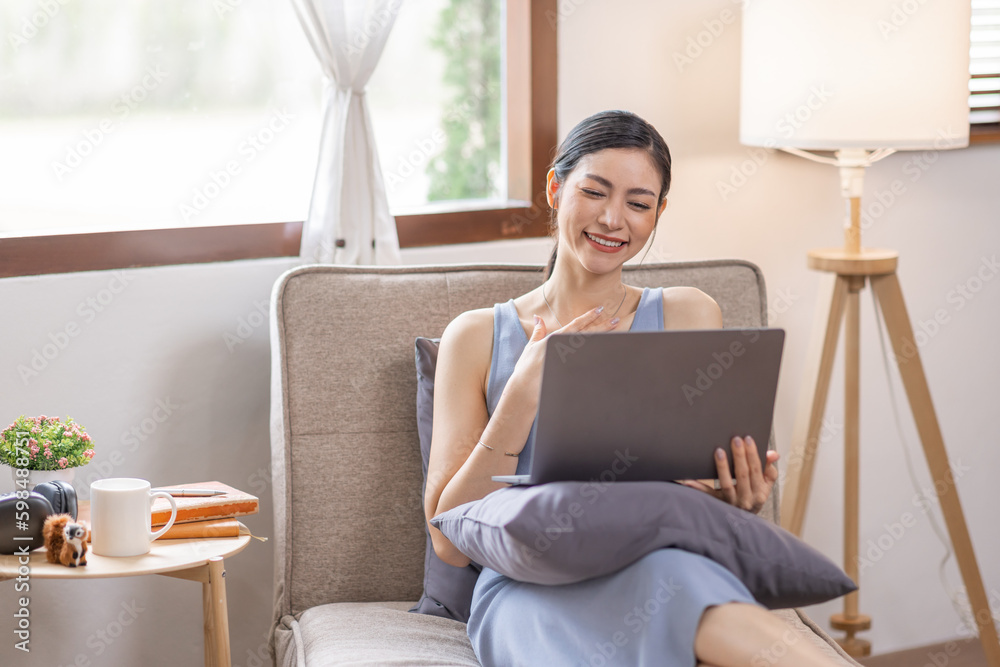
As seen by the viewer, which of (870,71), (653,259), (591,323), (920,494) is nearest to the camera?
(591,323)

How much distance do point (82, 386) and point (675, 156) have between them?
4.53 ft

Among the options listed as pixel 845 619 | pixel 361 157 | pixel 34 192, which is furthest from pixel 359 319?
pixel 845 619

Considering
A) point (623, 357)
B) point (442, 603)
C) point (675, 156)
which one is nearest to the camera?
point (623, 357)

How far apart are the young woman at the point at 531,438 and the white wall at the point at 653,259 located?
533 millimetres

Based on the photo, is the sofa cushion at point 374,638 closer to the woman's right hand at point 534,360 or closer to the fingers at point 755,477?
the fingers at point 755,477

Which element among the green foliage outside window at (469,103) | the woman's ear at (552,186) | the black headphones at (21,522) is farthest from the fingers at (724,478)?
the green foliage outside window at (469,103)

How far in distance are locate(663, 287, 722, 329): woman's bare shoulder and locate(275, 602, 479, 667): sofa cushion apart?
0.62 m

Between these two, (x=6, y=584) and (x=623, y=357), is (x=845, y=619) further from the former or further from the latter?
(x=6, y=584)

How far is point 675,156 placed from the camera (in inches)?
94.3

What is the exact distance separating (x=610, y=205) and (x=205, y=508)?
0.79 metres

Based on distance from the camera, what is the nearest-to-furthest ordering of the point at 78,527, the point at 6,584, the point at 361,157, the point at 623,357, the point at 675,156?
the point at 623,357 → the point at 78,527 → the point at 6,584 → the point at 361,157 → the point at 675,156

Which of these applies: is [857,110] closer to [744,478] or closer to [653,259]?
[653,259]

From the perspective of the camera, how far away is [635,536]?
127cm

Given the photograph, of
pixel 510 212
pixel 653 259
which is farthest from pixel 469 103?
pixel 653 259
